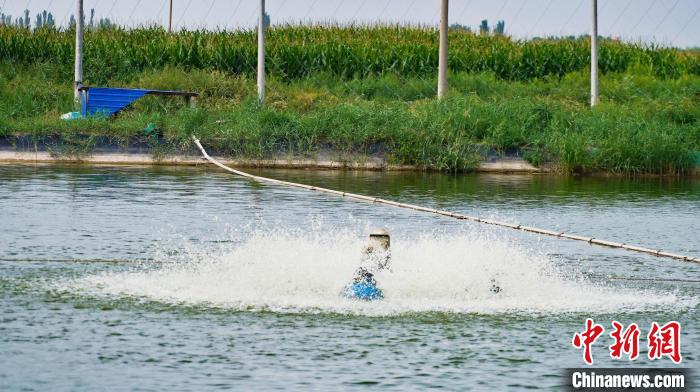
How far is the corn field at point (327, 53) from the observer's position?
39094 millimetres

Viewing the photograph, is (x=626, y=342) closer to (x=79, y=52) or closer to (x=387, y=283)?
(x=387, y=283)

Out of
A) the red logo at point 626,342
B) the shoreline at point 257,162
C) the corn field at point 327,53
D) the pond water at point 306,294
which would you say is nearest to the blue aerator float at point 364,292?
the pond water at point 306,294

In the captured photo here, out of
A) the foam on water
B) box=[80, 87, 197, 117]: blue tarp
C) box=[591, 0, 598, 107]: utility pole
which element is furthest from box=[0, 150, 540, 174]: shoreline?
the foam on water

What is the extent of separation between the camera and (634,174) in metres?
28.7

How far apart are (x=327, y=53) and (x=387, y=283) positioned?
94.5 ft

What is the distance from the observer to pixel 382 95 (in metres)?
37.2

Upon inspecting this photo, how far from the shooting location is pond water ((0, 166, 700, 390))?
9234 mm

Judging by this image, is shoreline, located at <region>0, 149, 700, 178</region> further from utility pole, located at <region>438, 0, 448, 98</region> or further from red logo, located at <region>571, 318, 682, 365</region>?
red logo, located at <region>571, 318, 682, 365</region>

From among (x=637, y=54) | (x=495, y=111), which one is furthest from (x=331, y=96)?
(x=637, y=54)

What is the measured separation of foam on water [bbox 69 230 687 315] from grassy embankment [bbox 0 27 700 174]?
14.7 metres

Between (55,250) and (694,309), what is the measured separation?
700 cm

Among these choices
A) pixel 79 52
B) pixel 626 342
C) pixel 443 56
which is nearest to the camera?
pixel 626 342

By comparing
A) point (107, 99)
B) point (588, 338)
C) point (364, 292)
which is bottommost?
point (588, 338)

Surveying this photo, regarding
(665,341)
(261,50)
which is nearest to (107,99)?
(261,50)
